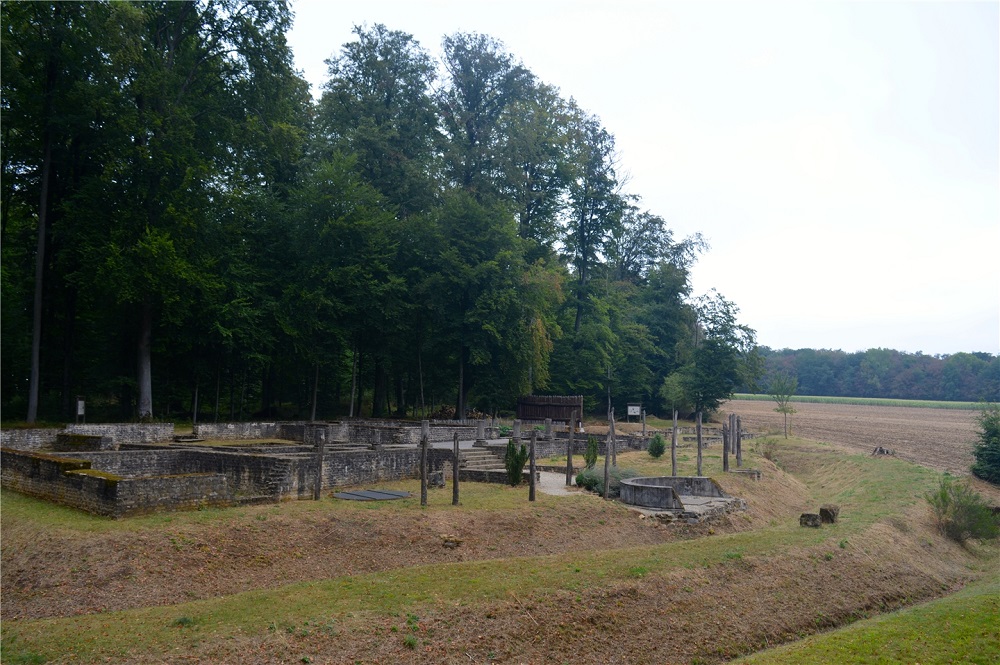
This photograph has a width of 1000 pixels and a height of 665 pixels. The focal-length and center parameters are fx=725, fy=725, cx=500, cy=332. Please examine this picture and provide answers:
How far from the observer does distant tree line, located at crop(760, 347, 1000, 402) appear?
10288 centimetres

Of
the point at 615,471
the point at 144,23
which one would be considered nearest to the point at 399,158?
the point at 144,23

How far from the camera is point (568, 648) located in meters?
11.3

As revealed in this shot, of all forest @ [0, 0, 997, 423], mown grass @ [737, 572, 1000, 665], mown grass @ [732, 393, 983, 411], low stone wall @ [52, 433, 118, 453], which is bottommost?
mown grass @ [737, 572, 1000, 665]

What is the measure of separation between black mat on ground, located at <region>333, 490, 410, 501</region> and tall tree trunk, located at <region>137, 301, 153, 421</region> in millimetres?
15617

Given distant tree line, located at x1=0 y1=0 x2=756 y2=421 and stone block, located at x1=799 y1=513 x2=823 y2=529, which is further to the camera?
distant tree line, located at x1=0 y1=0 x2=756 y2=421

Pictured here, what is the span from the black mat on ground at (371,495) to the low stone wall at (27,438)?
33.3 feet

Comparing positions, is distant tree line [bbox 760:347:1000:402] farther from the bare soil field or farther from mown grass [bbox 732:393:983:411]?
the bare soil field

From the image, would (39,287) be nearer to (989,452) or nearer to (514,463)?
(514,463)

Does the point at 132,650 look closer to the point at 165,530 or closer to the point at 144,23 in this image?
the point at 165,530

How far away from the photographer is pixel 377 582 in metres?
12.2

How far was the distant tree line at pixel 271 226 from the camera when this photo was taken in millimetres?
28531

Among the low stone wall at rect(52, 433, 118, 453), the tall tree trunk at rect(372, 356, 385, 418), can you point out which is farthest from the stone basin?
the tall tree trunk at rect(372, 356, 385, 418)

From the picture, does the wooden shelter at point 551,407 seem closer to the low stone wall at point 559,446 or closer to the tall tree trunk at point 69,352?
the low stone wall at point 559,446

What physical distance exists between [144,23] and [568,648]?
28470mm
